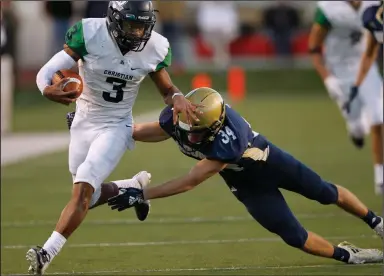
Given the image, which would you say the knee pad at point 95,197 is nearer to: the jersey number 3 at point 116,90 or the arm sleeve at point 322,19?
the jersey number 3 at point 116,90

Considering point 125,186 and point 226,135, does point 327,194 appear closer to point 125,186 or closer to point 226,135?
point 226,135

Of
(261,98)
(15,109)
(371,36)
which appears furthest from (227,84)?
(371,36)

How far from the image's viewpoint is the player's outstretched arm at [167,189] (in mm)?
5496

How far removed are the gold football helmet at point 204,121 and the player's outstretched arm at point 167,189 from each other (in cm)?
13

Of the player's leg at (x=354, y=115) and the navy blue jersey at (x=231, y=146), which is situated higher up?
the navy blue jersey at (x=231, y=146)

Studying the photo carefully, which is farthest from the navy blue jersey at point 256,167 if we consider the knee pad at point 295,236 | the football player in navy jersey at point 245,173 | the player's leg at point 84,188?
the player's leg at point 84,188

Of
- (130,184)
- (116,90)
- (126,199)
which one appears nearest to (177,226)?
(130,184)

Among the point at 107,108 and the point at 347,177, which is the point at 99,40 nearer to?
the point at 107,108

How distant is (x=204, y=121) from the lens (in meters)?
5.57

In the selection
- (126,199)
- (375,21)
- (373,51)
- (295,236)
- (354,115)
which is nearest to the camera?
(126,199)

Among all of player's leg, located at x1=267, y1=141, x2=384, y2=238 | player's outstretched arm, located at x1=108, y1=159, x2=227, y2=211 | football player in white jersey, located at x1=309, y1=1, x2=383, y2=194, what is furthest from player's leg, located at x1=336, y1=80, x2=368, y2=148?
player's outstretched arm, located at x1=108, y1=159, x2=227, y2=211

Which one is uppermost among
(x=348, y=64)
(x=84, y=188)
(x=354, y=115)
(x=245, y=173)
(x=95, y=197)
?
(x=245, y=173)

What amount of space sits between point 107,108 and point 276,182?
1.13m

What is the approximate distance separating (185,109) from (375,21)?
9.61 feet
